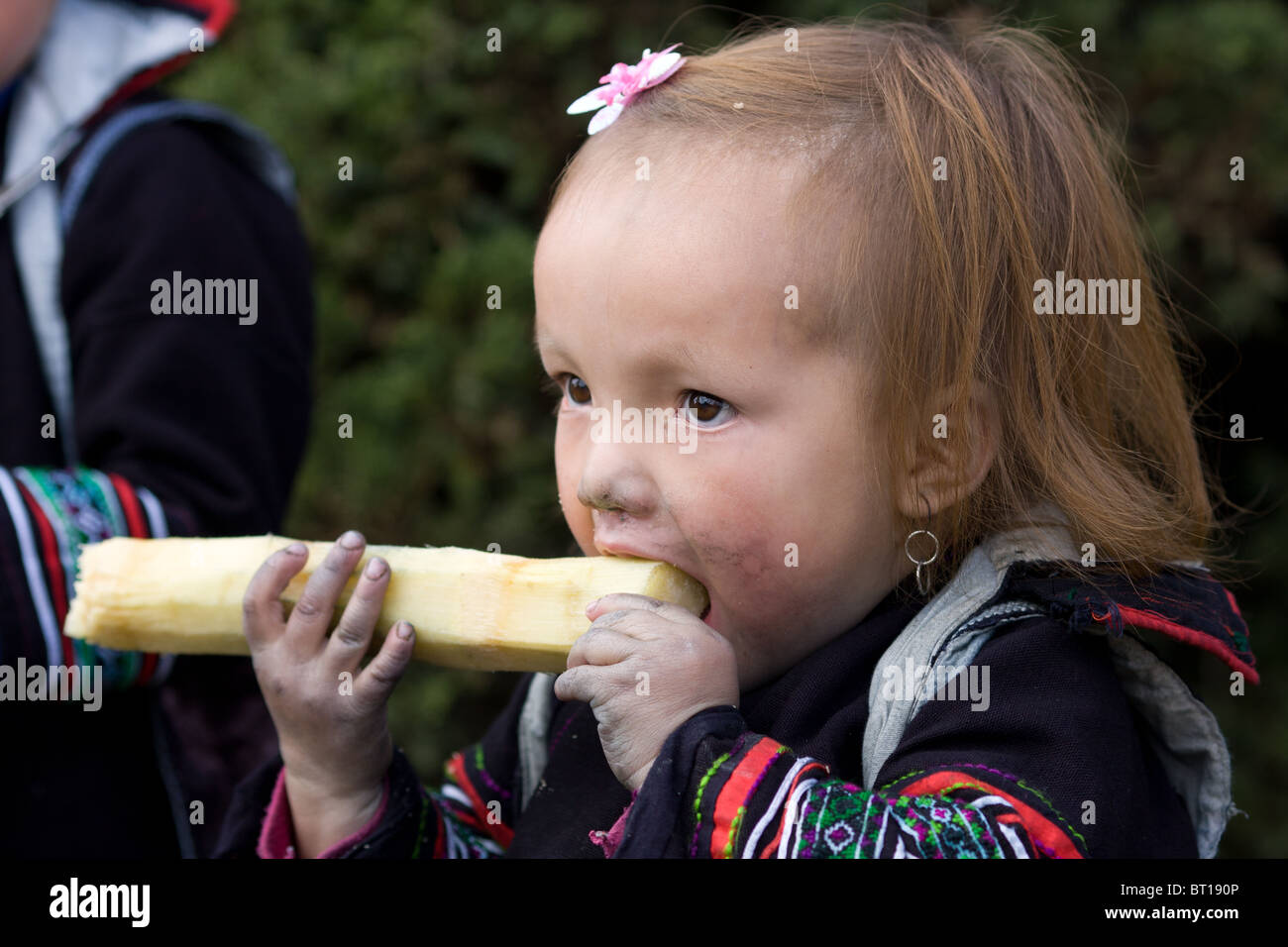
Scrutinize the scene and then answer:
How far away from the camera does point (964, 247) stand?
5.24ft

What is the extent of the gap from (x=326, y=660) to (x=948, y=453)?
2.89ft

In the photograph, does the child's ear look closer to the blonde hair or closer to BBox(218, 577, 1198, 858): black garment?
the blonde hair

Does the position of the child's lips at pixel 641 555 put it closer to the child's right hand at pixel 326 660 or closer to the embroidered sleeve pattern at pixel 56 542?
the child's right hand at pixel 326 660

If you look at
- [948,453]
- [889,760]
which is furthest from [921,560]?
[889,760]

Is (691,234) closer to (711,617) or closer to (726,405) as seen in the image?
(726,405)

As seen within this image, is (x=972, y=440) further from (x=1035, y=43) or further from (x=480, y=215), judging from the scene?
(x=480, y=215)

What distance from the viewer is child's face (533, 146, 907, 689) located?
1.52 metres

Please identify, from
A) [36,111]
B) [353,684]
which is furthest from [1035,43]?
[36,111]

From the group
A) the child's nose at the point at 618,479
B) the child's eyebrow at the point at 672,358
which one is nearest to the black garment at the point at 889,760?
the child's nose at the point at 618,479

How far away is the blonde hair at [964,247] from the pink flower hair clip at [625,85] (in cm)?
2

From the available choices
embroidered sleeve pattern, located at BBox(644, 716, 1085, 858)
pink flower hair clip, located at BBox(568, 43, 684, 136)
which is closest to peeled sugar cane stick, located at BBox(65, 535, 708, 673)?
embroidered sleeve pattern, located at BBox(644, 716, 1085, 858)

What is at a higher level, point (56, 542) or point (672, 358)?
point (672, 358)
